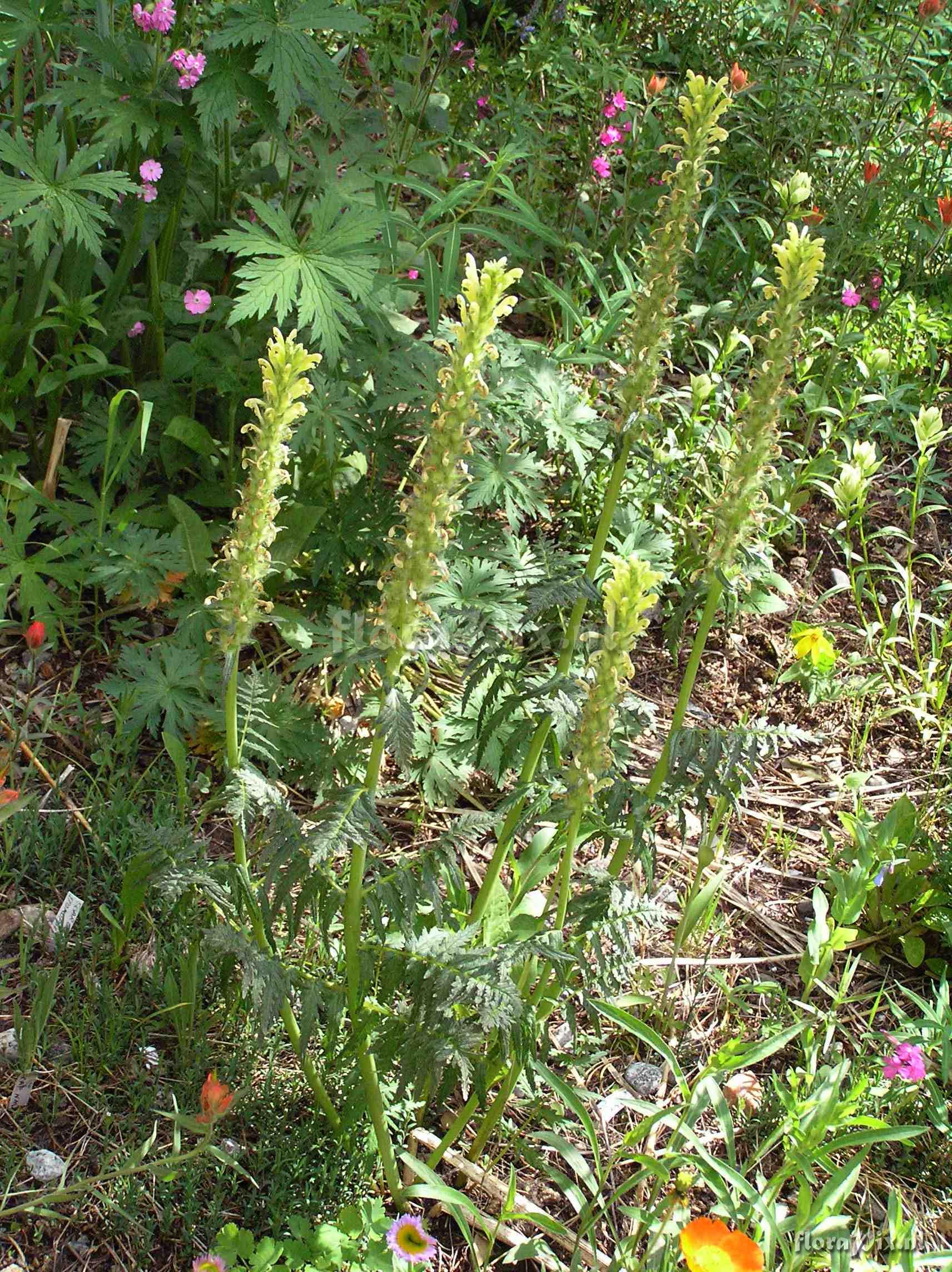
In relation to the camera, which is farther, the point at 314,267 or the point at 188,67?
the point at 188,67

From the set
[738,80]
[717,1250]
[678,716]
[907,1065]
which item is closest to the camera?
[717,1250]

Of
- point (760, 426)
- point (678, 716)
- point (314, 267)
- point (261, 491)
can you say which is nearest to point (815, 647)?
point (678, 716)

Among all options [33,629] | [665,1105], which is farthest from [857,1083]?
[33,629]

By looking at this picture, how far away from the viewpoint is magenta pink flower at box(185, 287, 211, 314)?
2844mm

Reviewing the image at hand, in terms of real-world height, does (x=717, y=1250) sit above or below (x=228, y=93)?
below

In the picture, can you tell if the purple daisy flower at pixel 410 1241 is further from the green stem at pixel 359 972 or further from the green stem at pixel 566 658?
the green stem at pixel 566 658

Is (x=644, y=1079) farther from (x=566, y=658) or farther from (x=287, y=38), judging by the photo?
(x=287, y=38)

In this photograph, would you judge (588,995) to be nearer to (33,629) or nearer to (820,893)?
(820,893)

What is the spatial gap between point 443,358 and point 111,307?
88 cm

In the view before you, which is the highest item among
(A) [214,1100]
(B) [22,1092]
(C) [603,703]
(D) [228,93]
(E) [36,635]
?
(D) [228,93]

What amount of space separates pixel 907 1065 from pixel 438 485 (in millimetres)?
1426

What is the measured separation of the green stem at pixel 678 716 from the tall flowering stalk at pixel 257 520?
1.86ft

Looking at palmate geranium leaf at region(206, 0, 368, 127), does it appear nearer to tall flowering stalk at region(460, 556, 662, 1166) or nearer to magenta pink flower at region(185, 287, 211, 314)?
magenta pink flower at region(185, 287, 211, 314)

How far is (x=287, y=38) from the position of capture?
254 cm
